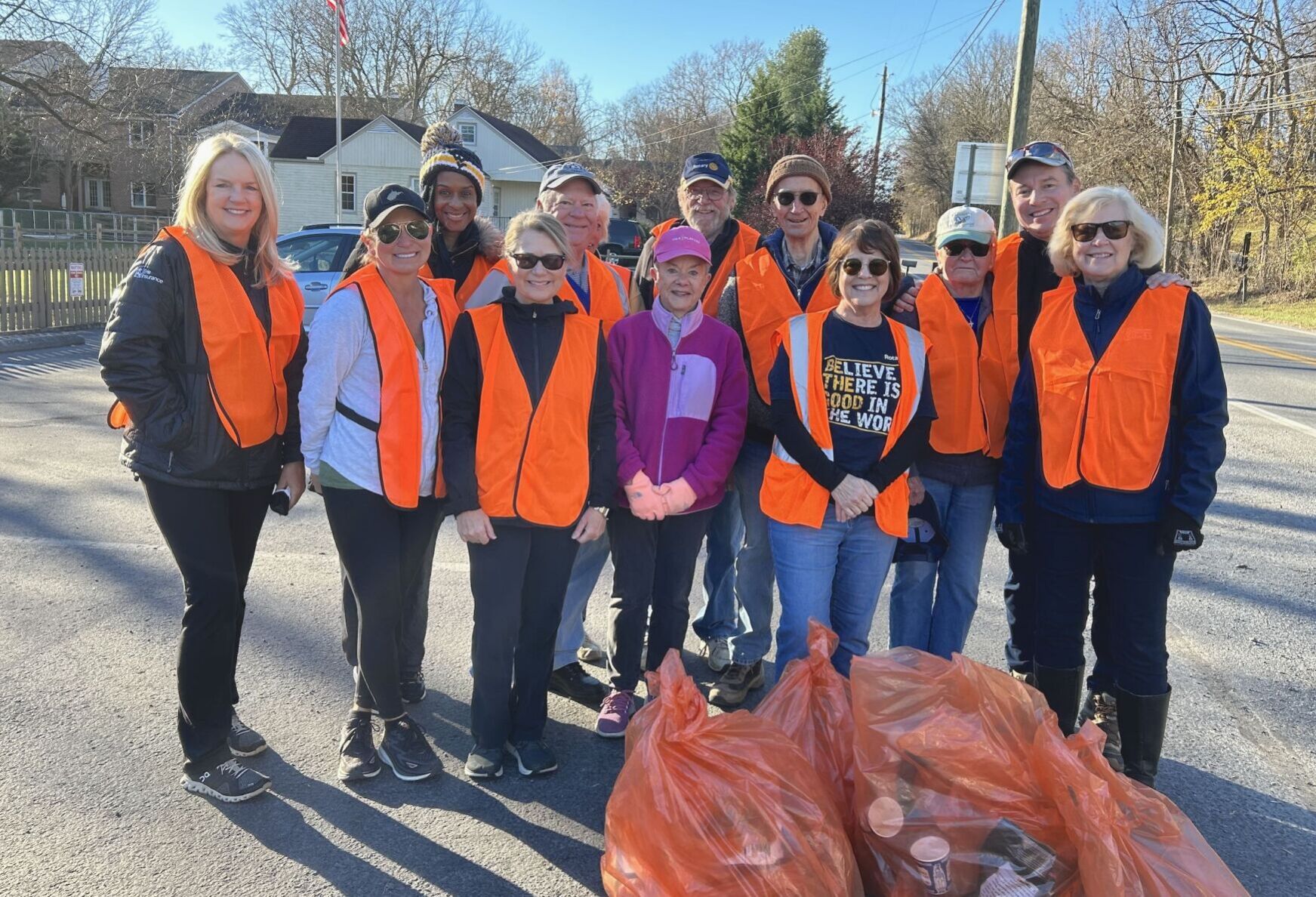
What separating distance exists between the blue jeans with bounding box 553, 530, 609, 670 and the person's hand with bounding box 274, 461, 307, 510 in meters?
1.16

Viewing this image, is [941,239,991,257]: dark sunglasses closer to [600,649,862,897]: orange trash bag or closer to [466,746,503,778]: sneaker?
[600,649,862,897]: orange trash bag

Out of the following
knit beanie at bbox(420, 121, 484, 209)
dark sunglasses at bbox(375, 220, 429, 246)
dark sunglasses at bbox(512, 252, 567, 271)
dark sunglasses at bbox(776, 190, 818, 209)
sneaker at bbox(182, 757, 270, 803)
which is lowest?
sneaker at bbox(182, 757, 270, 803)

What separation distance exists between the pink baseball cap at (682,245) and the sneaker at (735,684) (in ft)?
5.45

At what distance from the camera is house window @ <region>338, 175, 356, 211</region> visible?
135 ft

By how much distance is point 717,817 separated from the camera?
83.0 inches

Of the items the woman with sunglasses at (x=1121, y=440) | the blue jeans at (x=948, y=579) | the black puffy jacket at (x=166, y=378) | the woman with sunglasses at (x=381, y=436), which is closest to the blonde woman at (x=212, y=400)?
the black puffy jacket at (x=166, y=378)

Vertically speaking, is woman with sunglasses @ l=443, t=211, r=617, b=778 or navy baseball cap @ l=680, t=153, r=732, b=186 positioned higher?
navy baseball cap @ l=680, t=153, r=732, b=186

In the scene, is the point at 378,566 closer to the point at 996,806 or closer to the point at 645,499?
the point at 645,499

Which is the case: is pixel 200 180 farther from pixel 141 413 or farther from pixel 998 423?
pixel 998 423

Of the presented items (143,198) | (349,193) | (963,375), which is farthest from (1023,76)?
(143,198)

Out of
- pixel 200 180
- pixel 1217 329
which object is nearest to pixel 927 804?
pixel 200 180

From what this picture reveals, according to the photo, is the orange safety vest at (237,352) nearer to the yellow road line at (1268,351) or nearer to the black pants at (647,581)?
the black pants at (647,581)

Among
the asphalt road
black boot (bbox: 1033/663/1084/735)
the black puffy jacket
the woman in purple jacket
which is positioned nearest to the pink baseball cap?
the woman in purple jacket

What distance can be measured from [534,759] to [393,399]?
1328 millimetres
